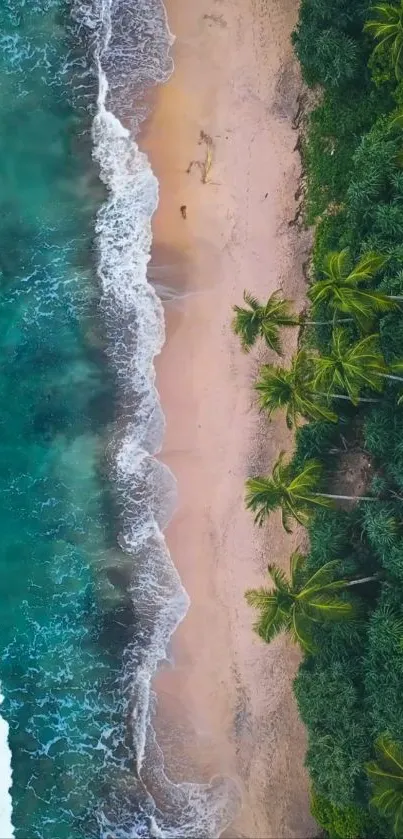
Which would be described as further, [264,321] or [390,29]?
[264,321]

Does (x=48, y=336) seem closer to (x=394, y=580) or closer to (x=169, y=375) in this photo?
(x=169, y=375)

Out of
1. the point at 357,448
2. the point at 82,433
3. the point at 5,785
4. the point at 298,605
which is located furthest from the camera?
the point at 5,785

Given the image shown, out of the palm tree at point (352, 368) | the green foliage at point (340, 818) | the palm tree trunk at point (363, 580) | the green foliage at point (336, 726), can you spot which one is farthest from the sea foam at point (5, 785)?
the palm tree at point (352, 368)

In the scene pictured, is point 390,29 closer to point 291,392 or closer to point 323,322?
point 323,322

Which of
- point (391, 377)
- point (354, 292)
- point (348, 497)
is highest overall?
point (354, 292)

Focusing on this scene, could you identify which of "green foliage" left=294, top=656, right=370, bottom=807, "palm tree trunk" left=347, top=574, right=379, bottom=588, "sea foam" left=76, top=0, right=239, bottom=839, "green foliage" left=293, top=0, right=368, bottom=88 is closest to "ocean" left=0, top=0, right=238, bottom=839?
"sea foam" left=76, top=0, right=239, bottom=839

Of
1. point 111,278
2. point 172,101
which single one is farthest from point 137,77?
point 111,278

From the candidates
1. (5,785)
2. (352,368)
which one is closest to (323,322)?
(352,368)
